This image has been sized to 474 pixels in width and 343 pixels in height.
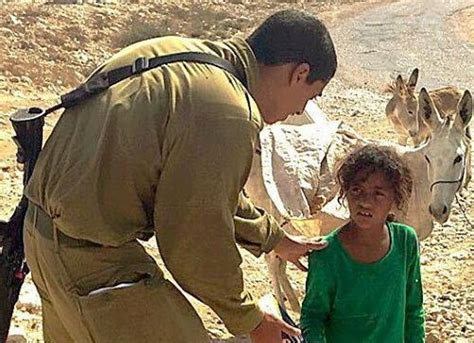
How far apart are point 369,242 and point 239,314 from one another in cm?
77

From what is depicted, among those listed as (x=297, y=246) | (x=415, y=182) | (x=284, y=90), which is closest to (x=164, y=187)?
(x=284, y=90)

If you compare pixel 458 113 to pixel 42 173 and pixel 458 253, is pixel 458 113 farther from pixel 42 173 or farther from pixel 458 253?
pixel 42 173

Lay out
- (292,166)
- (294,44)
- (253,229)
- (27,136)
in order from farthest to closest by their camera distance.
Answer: (292,166), (27,136), (253,229), (294,44)

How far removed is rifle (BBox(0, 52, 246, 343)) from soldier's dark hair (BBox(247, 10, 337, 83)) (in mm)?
141

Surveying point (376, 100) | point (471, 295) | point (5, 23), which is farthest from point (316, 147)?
point (5, 23)

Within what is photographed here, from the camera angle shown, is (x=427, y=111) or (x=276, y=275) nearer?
(x=276, y=275)

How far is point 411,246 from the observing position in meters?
3.57

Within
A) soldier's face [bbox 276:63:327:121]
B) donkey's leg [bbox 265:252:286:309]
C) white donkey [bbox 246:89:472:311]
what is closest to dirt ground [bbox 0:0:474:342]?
donkey's leg [bbox 265:252:286:309]

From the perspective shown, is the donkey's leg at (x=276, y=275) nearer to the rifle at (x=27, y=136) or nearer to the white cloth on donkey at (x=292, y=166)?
the white cloth on donkey at (x=292, y=166)

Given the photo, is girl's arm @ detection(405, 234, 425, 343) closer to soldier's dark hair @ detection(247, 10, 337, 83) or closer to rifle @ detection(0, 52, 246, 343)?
soldier's dark hair @ detection(247, 10, 337, 83)

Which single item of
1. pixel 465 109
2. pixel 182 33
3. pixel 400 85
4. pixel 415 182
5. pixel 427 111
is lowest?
pixel 182 33

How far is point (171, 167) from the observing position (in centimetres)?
269

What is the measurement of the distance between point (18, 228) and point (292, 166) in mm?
2629

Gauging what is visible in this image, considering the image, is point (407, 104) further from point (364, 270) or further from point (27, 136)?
point (27, 136)
